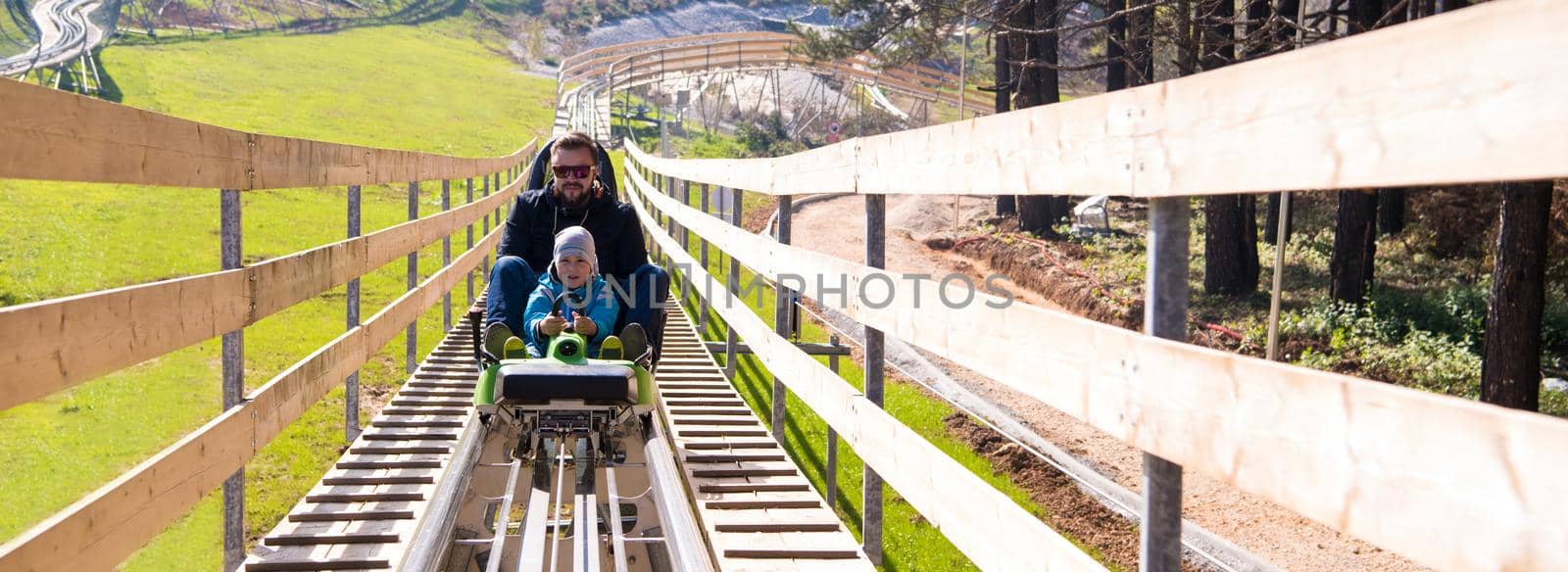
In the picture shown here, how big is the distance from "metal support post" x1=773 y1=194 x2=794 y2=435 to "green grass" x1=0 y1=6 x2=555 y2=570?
244cm

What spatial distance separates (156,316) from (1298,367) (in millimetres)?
2900

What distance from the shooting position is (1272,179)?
184cm

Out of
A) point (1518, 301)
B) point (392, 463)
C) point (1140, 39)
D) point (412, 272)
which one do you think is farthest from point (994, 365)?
point (1140, 39)

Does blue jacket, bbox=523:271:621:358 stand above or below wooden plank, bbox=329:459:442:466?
above

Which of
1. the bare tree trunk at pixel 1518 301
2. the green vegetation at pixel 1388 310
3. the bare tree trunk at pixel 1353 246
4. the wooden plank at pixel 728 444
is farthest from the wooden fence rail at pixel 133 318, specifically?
the bare tree trunk at pixel 1353 246

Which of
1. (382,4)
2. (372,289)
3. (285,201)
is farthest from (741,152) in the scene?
(382,4)

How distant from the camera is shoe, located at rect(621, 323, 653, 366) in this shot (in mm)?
5160

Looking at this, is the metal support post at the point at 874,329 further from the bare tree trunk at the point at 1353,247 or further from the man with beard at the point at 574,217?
the bare tree trunk at the point at 1353,247

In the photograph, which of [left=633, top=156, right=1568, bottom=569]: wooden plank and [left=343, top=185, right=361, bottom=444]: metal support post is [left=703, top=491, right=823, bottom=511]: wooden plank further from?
[left=343, top=185, right=361, bottom=444]: metal support post

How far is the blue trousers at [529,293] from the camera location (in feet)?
18.1

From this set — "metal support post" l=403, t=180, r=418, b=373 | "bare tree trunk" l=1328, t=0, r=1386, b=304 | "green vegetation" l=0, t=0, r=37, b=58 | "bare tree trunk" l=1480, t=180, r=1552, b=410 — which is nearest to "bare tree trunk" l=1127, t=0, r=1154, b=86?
"bare tree trunk" l=1328, t=0, r=1386, b=304

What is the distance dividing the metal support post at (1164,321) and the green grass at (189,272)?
405cm

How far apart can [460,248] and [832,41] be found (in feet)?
49.5

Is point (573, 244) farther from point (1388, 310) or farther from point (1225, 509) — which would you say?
point (1388, 310)
